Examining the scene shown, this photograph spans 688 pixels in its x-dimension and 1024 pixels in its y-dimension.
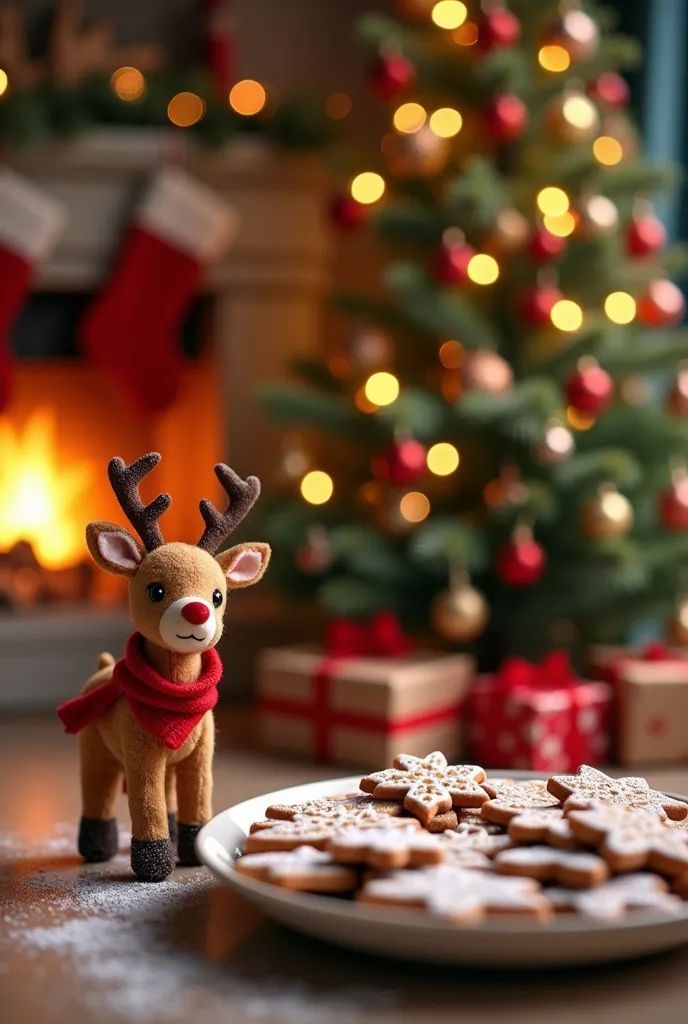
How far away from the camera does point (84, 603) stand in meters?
3.23

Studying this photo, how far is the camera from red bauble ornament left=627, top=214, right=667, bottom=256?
2.64m

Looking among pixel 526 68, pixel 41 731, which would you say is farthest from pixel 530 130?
pixel 41 731

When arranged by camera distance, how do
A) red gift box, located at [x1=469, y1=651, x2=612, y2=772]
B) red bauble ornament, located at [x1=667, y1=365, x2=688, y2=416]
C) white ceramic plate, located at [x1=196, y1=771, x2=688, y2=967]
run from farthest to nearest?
red bauble ornament, located at [x1=667, y1=365, x2=688, y2=416] < red gift box, located at [x1=469, y1=651, x2=612, y2=772] < white ceramic plate, located at [x1=196, y1=771, x2=688, y2=967]

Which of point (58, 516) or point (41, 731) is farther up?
point (58, 516)

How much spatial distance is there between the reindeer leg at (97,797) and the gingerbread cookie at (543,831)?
0.56m

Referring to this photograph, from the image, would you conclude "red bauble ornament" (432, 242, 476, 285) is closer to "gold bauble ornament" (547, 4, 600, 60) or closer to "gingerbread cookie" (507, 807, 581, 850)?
"gold bauble ornament" (547, 4, 600, 60)

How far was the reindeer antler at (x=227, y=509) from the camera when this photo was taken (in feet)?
4.81

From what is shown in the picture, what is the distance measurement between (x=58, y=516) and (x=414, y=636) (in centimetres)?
102

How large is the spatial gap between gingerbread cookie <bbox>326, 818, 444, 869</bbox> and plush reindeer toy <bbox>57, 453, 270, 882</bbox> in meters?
0.31

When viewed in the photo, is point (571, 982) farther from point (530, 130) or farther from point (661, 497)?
point (530, 130)

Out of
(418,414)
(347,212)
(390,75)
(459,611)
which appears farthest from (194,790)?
(390,75)

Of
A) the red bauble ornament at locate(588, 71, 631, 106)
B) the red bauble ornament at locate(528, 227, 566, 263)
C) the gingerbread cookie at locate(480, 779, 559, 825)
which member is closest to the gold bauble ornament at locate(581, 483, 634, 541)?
the red bauble ornament at locate(528, 227, 566, 263)

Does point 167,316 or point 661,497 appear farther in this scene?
point 167,316

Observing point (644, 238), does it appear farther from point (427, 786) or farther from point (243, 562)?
point (427, 786)
